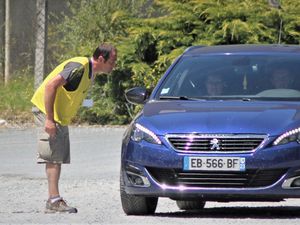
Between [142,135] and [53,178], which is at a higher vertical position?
[142,135]

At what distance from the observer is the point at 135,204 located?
10305mm

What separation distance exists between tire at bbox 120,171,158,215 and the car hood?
64 centimetres

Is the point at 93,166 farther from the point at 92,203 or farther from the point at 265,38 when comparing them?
the point at 265,38

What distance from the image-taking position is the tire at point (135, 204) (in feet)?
33.7

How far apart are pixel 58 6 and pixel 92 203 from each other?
12317 mm

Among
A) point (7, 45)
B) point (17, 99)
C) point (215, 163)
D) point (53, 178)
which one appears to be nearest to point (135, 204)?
point (53, 178)

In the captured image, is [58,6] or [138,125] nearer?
[138,125]

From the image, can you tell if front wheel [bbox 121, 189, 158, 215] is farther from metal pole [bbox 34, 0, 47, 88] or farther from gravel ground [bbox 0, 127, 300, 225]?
metal pole [bbox 34, 0, 47, 88]

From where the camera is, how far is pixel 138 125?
10.1 metres

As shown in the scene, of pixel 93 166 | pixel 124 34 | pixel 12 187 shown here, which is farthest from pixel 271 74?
pixel 124 34

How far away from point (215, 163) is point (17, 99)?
11.7m

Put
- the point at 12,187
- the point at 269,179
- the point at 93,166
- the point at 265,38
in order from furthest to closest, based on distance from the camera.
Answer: the point at 265,38 → the point at 93,166 → the point at 12,187 → the point at 269,179

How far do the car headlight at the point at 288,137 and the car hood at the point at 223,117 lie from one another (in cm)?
4

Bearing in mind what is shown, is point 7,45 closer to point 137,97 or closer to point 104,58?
point 137,97
